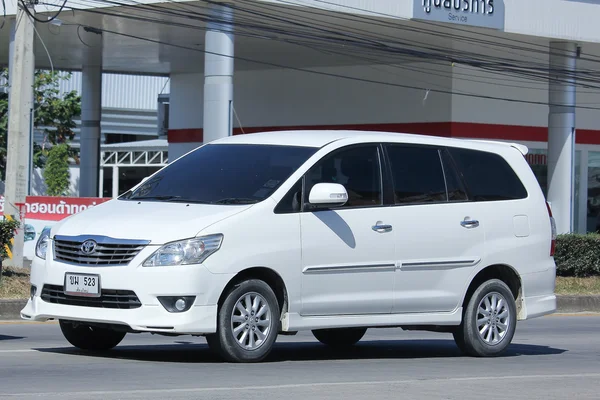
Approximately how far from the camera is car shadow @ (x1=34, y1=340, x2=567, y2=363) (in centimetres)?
985

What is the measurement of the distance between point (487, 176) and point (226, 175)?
2.68 metres

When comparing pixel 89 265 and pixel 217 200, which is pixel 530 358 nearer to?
pixel 217 200

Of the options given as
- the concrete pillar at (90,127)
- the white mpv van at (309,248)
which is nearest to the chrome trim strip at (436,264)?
the white mpv van at (309,248)

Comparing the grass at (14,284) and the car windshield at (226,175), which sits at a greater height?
the car windshield at (226,175)

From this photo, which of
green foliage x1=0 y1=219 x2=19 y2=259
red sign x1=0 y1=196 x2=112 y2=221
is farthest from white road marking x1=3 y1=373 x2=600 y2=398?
red sign x1=0 y1=196 x2=112 y2=221

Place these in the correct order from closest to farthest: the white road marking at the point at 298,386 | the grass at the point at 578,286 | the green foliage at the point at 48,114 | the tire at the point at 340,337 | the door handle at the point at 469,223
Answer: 1. the white road marking at the point at 298,386
2. the door handle at the point at 469,223
3. the tire at the point at 340,337
4. the grass at the point at 578,286
5. the green foliage at the point at 48,114

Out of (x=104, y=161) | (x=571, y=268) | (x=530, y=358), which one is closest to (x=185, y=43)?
(x=571, y=268)

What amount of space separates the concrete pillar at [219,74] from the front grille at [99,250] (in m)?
15.0

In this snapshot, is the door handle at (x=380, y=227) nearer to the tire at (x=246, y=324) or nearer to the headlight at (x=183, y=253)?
the tire at (x=246, y=324)

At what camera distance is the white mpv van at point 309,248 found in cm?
890

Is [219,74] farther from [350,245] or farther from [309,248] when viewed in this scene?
[309,248]

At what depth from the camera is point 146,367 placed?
8.98 metres

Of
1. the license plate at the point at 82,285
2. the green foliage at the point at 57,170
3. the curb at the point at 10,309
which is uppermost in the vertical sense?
the green foliage at the point at 57,170

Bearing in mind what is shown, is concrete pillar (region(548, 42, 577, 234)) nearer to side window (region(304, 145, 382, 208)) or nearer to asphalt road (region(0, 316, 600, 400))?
asphalt road (region(0, 316, 600, 400))
